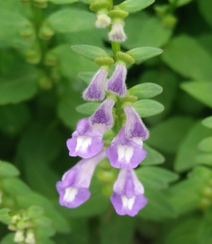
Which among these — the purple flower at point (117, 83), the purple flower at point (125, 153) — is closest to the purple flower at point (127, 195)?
the purple flower at point (125, 153)

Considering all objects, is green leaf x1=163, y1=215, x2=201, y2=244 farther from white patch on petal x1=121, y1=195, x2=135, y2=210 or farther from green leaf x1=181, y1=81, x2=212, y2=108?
white patch on petal x1=121, y1=195, x2=135, y2=210

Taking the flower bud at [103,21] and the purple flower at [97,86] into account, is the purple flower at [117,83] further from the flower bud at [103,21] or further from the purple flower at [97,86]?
the flower bud at [103,21]

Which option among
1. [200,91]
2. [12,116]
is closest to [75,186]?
[200,91]

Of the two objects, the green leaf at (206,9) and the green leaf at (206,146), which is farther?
the green leaf at (206,9)

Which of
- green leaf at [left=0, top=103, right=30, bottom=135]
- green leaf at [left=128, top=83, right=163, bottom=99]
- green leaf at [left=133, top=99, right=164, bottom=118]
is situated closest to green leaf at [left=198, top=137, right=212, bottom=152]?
green leaf at [left=133, top=99, right=164, bottom=118]

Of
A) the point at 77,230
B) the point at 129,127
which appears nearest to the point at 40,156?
the point at 77,230

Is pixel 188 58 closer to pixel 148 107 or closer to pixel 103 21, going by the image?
pixel 148 107

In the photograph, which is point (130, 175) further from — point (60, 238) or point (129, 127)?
point (60, 238)
